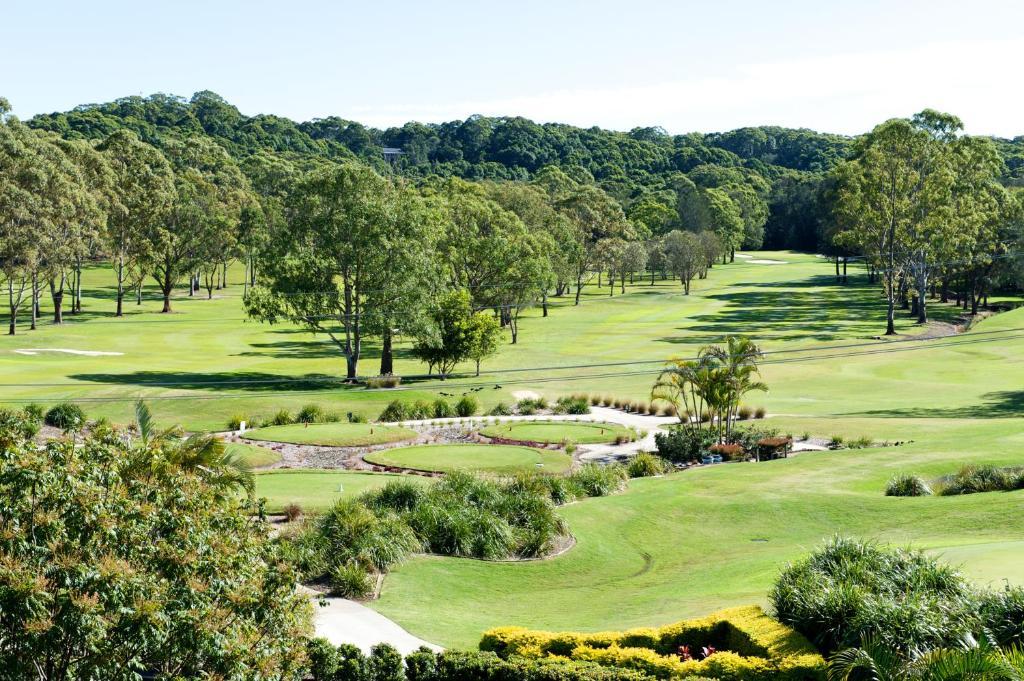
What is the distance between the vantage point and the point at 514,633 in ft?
56.2

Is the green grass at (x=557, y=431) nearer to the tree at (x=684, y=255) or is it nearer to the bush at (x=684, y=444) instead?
the bush at (x=684, y=444)

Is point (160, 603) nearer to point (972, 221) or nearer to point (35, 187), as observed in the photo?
point (35, 187)

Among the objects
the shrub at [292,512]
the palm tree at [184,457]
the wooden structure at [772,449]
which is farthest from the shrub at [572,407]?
the palm tree at [184,457]

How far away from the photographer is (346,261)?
5944 cm

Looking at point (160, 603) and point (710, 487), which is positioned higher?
point (160, 603)

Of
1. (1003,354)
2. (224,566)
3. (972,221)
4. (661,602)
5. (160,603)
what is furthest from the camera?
(972,221)

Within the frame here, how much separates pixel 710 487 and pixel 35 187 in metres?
62.8

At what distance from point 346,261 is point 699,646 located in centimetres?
4565

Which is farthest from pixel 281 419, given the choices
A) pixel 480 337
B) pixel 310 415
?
pixel 480 337

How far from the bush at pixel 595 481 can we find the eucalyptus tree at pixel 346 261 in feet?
87.9

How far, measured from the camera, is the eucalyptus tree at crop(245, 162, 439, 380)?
58.9 m

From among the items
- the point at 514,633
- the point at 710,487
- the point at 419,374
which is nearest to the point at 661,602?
the point at 514,633

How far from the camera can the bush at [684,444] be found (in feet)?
131

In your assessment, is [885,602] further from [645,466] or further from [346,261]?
[346,261]
